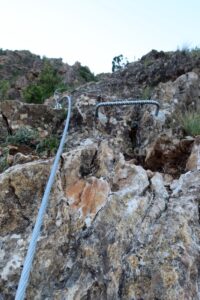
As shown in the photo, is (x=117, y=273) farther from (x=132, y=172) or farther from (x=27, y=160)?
(x=27, y=160)

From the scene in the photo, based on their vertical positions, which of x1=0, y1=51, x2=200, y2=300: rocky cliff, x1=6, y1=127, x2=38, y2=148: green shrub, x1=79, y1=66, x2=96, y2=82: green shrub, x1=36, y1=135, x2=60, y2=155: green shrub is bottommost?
x1=0, y1=51, x2=200, y2=300: rocky cliff

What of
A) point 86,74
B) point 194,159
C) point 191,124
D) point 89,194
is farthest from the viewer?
point 86,74

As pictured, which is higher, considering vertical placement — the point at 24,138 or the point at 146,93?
the point at 146,93

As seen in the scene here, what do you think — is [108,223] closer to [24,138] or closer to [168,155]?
[168,155]

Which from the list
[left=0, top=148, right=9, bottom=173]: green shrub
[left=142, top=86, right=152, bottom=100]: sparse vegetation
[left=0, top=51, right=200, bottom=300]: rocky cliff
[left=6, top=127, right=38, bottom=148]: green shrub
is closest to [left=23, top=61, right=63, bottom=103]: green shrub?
[left=142, top=86, right=152, bottom=100]: sparse vegetation

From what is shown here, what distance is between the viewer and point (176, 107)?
5.00 metres

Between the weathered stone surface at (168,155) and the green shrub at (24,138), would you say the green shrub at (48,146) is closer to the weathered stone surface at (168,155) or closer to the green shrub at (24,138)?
the green shrub at (24,138)

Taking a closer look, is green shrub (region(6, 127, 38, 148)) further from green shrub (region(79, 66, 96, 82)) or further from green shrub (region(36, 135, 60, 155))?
green shrub (region(79, 66, 96, 82))

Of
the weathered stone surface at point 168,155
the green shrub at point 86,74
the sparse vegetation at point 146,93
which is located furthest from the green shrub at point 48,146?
the green shrub at point 86,74

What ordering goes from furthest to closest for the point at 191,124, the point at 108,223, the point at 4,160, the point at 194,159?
the point at 191,124
the point at 4,160
the point at 194,159
the point at 108,223

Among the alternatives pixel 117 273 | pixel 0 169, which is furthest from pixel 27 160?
pixel 117 273

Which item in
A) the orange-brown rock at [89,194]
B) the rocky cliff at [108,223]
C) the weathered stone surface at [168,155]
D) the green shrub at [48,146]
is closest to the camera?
the rocky cliff at [108,223]

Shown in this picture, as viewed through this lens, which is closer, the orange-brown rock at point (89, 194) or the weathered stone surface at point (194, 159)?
the orange-brown rock at point (89, 194)

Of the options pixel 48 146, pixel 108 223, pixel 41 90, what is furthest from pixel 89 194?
pixel 41 90
